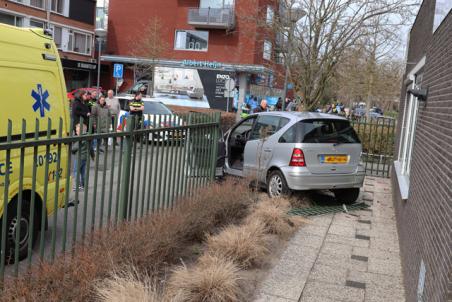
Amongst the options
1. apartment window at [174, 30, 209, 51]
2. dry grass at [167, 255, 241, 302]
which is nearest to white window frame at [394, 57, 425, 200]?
dry grass at [167, 255, 241, 302]

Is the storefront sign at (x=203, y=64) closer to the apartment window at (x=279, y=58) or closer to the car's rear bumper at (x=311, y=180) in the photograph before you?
the apartment window at (x=279, y=58)

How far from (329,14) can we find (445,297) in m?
11.5

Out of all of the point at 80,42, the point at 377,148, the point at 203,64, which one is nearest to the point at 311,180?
the point at 377,148

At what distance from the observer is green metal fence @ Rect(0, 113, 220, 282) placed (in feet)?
12.6

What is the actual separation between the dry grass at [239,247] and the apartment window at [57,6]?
39463mm

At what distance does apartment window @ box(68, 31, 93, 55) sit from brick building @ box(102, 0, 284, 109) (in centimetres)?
161

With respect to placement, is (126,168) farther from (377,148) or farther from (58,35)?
(58,35)

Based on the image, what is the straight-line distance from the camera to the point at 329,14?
13156mm

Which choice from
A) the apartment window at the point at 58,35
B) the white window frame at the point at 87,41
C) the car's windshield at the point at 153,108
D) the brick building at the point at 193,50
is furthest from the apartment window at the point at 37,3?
the car's windshield at the point at 153,108

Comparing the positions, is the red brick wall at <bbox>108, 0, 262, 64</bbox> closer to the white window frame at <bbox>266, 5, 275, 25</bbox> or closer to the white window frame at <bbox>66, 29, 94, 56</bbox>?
the white window frame at <bbox>66, 29, 94, 56</bbox>

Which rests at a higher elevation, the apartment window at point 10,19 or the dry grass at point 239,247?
the apartment window at point 10,19

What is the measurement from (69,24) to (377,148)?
3275 centimetres

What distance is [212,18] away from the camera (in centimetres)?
4031

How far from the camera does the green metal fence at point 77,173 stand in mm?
3838
